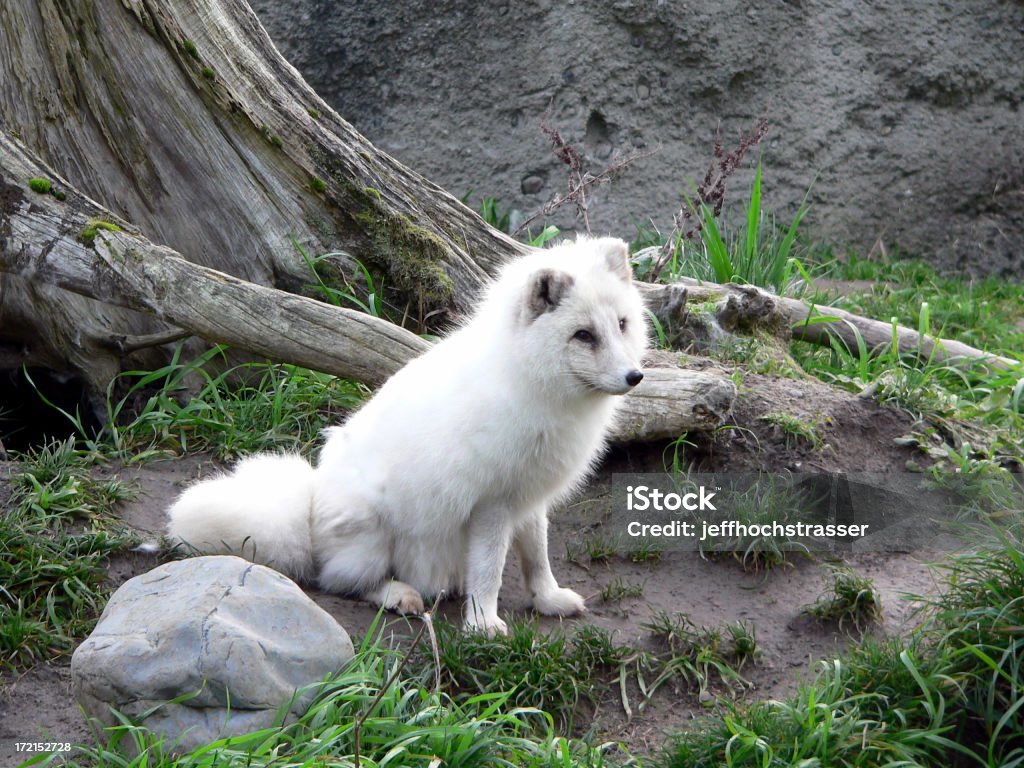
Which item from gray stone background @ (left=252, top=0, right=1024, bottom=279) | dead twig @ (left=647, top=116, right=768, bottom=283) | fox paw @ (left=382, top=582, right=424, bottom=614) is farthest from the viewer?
gray stone background @ (left=252, top=0, right=1024, bottom=279)

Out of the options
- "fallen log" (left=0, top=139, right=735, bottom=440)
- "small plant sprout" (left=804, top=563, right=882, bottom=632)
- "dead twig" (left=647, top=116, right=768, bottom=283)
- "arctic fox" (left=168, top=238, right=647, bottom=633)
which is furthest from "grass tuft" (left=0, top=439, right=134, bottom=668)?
"dead twig" (left=647, top=116, right=768, bottom=283)

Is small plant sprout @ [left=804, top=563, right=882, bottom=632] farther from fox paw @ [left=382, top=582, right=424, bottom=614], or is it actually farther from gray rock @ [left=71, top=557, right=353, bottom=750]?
gray rock @ [left=71, top=557, right=353, bottom=750]

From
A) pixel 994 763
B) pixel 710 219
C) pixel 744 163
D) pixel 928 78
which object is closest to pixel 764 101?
pixel 744 163

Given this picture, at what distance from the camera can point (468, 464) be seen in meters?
3.78

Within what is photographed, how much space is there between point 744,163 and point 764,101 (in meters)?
0.50

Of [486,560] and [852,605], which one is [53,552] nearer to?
[486,560]

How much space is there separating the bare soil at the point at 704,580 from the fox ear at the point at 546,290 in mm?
1178

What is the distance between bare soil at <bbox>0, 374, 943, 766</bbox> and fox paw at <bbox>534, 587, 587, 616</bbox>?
49 millimetres

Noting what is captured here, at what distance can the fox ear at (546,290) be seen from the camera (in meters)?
3.68

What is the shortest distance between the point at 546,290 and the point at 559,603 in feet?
3.89

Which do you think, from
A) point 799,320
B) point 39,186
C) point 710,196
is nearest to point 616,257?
point 39,186

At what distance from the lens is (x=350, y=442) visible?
164 inches

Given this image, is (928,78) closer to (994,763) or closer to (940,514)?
(940,514)

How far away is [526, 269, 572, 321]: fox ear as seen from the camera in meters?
3.68
